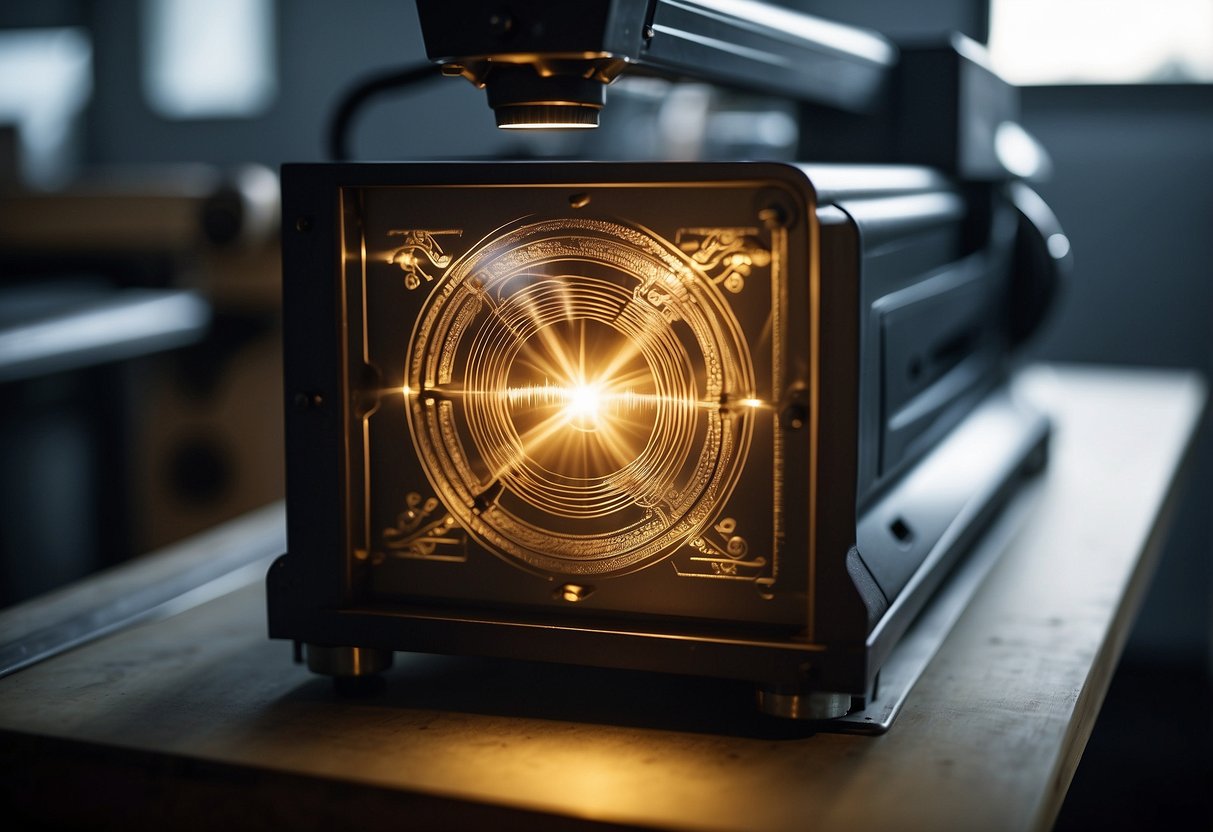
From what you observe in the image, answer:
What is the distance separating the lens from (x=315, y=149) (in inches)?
131

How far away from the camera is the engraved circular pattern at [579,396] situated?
0.65 metres

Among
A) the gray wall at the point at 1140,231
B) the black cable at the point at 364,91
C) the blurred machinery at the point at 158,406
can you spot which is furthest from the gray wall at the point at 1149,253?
the black cable at the point at 364,91

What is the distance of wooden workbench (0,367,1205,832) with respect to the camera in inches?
22.6

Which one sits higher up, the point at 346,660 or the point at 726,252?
the point at 726,252

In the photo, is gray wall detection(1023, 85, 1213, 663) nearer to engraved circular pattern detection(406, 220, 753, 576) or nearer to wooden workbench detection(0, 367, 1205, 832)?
wooden workbench detection(0, 367, 1205, 832)

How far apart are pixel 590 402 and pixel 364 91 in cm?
44

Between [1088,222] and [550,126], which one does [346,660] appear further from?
[1088,222]

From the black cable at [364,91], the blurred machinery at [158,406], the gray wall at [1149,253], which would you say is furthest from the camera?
the gray wall at [1149,253]

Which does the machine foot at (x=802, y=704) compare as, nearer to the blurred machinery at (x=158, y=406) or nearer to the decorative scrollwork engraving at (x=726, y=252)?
the decorative scrollwork engraving at (x=726, y=252)

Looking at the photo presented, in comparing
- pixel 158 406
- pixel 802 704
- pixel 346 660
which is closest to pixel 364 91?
pixel 346 660

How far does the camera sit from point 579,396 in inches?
26.1

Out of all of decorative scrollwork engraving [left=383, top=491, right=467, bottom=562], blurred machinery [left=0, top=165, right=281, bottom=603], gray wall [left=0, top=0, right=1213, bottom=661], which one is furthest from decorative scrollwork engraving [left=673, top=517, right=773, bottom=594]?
gray wall [left=0, top=0, right=1213, bottom=661]

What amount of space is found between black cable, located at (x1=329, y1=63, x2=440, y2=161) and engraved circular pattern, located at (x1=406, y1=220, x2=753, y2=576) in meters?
0.27

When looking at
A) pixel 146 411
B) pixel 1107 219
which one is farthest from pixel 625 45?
pixel 1107 219
